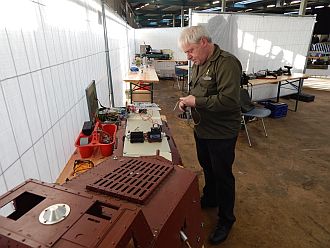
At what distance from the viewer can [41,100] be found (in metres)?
1.22

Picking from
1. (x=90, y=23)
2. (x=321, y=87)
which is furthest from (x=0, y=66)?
(x=321, y=87)

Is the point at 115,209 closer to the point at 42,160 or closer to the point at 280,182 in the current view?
the point at 42,160

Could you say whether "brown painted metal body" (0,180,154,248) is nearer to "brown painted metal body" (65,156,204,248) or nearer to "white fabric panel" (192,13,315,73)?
"brown painted metal body" (65,156,204,248)

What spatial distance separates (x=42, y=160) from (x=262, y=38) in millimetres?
4734

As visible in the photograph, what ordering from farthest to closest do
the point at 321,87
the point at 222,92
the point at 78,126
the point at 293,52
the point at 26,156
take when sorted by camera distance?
the point at 321,87 < the point at 293,52 < the point at 78,126 < the point at 222,92 < the point at 26,156

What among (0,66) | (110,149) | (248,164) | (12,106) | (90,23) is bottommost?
(248,164)

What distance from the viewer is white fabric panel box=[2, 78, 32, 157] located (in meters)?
0.94

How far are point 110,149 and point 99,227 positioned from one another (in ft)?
3.48

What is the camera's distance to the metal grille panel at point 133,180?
74cm

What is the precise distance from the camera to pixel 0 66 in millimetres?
875

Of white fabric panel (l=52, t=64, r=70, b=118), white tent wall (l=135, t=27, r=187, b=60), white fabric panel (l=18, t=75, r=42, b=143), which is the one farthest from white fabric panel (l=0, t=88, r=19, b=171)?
white tent wall (l=135, t=27, r=187, b=60)

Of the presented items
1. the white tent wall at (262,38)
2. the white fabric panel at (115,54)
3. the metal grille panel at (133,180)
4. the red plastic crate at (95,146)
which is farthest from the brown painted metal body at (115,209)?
the white tent wall at (262,38)

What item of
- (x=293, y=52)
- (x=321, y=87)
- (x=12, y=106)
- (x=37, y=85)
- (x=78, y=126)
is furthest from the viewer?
(x=321, y=87)

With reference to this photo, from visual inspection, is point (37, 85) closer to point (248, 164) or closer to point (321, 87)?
point (248, 164)
